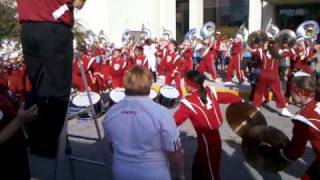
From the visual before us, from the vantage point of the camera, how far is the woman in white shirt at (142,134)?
3.35m

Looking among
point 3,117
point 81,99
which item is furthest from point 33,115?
point 81,99

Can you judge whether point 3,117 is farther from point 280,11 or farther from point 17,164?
point 280,11

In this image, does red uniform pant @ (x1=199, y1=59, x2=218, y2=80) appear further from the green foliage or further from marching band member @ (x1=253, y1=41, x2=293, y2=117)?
the green foliage

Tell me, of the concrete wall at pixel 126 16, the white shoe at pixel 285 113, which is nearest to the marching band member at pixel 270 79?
the white shoe at pixel 285 113

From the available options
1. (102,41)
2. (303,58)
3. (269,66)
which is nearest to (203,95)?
(269,66)

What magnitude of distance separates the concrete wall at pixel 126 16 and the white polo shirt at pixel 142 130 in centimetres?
3258

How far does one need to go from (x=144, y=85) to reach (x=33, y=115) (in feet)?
2.90

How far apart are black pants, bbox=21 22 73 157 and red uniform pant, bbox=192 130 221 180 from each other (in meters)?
2.21

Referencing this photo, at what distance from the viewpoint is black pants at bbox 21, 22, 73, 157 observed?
3076 mm

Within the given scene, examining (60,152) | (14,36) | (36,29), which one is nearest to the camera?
(36,29)

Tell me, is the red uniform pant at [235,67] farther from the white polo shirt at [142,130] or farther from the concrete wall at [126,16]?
the concrete wall at [126,16]

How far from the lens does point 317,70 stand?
1190 centimetres

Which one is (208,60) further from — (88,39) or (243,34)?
(88,39)

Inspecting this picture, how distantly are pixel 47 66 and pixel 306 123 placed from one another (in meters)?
2.19
